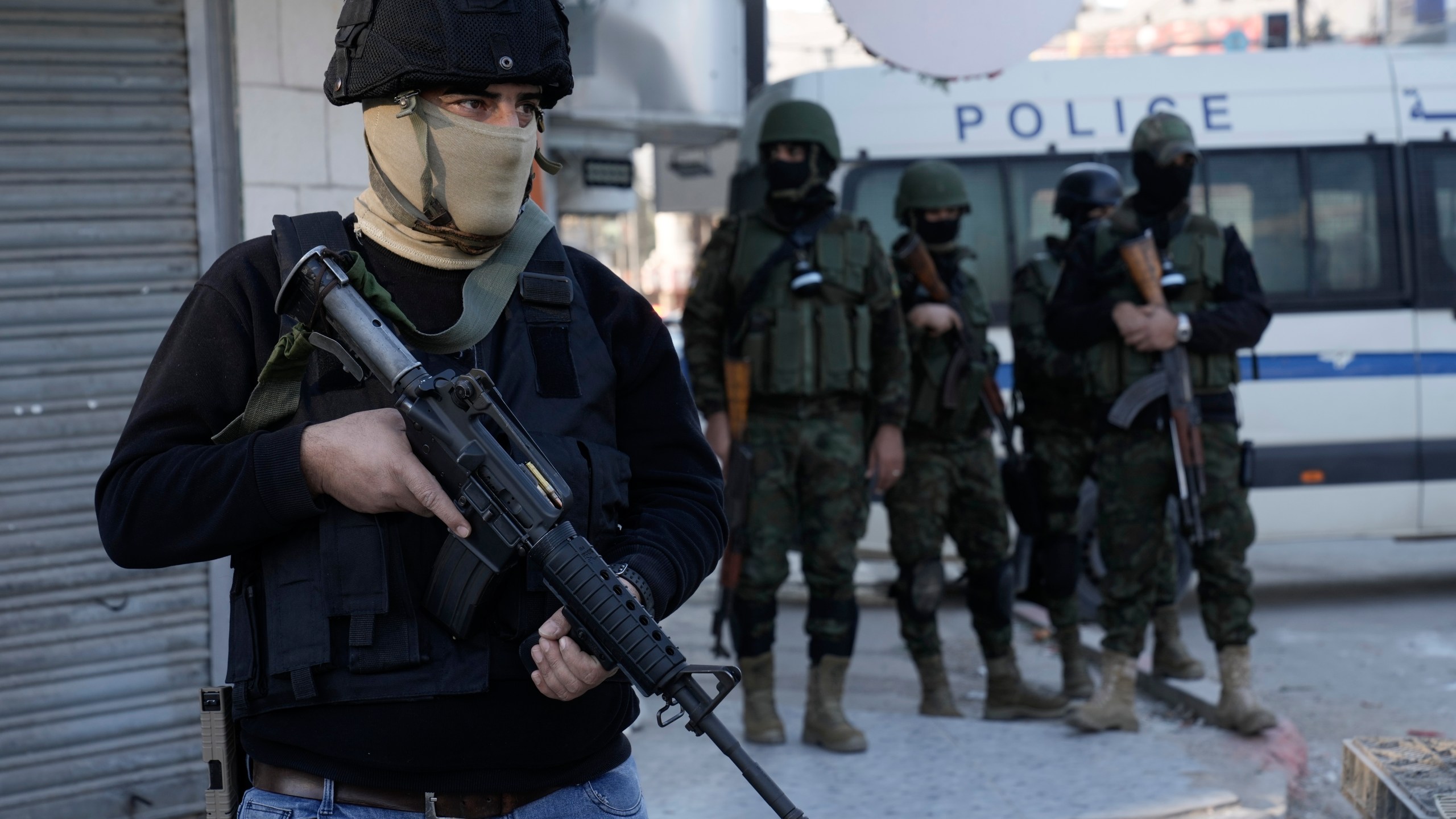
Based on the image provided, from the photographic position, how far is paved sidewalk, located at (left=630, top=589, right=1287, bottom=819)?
4.05 metres

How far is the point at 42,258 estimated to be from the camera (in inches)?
140

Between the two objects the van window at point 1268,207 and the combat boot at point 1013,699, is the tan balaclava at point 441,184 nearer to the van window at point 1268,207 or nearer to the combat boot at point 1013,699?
the combat boot at point 1013,699

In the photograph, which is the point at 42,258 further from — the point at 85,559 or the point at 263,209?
the point at 85,559

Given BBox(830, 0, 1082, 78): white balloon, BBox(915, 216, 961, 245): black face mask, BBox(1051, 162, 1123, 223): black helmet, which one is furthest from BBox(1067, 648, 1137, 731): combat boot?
BBox(830, 0, 1082, 78): white balloon

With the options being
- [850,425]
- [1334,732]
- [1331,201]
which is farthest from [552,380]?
[1331,201]

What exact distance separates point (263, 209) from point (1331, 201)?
18.0 feet

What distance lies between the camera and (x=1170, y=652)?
5.69 meters

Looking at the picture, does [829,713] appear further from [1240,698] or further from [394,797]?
[394,797]

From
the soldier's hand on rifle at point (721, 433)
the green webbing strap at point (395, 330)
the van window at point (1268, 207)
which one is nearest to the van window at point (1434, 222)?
the van window at point (1268, 207)

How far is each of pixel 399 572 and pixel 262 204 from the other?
2412 mm

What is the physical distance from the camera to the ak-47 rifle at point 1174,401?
4.73 metres

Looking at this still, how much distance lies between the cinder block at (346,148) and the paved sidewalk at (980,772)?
199 cm

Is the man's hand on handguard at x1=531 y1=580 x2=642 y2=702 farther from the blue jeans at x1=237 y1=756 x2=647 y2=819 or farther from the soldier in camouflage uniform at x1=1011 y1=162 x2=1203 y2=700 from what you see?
the soldier in camouflage uniform at x1=1011 y1=162 x2=1203 y2=700

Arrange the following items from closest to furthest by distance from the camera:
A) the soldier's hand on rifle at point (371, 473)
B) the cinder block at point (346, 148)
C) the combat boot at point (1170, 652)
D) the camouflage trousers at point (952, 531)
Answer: the soldier's hand on rifle at point (371, 473) < the cinder block at point (346, 148) < the camouflage trousers at point (952, 531) < the combat boot at point (1170, 652)
